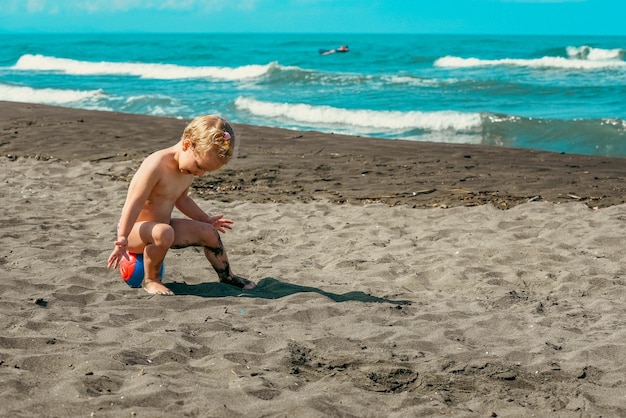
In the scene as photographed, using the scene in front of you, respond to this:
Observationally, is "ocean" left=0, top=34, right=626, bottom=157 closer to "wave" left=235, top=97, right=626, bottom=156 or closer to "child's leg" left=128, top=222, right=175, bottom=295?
"wave" left=235, top=97, right=626, bottom=156

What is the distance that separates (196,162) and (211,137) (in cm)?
28

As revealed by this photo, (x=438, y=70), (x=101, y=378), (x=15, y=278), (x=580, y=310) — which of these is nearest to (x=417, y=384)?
(x=101, y=378)

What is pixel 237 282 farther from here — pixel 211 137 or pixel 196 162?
pixel 211 137

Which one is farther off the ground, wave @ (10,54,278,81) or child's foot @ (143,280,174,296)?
wave @ (10,54,278,81)

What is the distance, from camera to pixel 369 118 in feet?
57.4

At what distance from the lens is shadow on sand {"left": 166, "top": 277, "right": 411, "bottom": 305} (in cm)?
506

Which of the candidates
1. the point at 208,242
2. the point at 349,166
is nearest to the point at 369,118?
the point at 349,166

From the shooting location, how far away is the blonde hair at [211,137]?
4543 mm

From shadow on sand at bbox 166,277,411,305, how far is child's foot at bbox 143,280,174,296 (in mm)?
95

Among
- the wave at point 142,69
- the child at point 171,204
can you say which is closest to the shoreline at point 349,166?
the child at point 171,204

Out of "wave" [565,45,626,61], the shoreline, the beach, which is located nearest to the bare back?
the beach

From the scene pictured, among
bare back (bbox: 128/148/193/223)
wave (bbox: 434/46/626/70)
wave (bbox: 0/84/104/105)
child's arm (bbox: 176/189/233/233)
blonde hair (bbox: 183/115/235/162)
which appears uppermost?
wave (bbox: 434/46/626/70)

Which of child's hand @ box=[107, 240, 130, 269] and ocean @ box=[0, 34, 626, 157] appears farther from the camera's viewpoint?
ocean @ box=[0, 34, 626, 157]

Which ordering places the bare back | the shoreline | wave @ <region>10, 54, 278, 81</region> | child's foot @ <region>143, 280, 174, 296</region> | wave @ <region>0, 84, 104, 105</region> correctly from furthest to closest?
wave @ <region>10, 54, 278, 81</region>
wave @ <region>0, 84, 104, 105</region>
the shoreline
child's foot @ <region>143, 280, 174, 296</region>
the bare back
